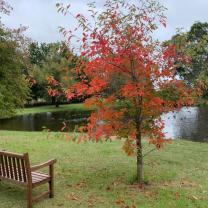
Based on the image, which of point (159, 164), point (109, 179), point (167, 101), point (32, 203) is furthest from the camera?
point (159, 164)

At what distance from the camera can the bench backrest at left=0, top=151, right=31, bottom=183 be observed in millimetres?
6641

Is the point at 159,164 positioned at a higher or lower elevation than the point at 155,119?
lower

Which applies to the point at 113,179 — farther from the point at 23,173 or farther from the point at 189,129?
the point at 189,129

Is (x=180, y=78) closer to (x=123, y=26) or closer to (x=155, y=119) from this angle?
(x=155, y=119)

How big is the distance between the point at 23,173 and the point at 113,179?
2.82m

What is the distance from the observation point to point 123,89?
7719 mm

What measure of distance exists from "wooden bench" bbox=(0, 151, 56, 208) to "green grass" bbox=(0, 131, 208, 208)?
0.36m

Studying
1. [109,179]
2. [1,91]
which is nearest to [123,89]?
[109,179]

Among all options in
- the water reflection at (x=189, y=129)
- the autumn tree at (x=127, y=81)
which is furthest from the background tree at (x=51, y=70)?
the water reflection at (x=189, y=129)

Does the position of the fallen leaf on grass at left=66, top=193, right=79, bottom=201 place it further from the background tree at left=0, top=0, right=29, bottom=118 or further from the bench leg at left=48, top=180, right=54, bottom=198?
the background tree at left=0, top=0, right=29, bottom=118

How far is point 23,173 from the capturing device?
6.84 meters

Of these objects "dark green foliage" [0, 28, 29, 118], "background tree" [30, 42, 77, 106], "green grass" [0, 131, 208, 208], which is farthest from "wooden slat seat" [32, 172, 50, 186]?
"dark green foliage" [0, 28, 29, 118]

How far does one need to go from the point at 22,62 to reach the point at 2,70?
79cm

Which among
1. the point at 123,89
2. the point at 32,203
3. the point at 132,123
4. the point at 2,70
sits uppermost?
the point at 2,70
